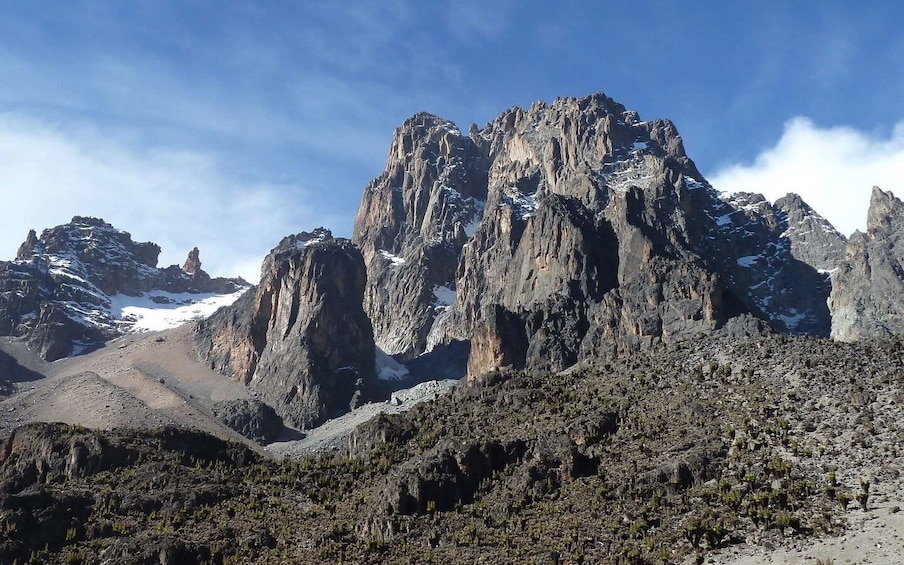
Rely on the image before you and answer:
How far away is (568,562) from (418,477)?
62.9 feet

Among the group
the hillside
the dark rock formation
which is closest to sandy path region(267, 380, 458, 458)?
the dark rock formation

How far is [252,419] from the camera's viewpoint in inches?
7077

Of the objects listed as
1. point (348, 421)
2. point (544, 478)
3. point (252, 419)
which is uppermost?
point (348, 421)

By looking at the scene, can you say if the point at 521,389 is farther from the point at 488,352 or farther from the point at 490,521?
the point at 488,352

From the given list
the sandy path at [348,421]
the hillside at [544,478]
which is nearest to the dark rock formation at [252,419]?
the sandy path at [348,421]

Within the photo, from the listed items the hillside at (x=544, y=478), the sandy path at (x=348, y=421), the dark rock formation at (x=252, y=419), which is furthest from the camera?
the dark rock formation at (x=252, y=419)

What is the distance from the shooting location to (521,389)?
9831 cm

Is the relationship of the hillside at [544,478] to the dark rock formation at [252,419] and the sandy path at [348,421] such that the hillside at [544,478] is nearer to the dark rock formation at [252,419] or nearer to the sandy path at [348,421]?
the sandy path at [348,421]

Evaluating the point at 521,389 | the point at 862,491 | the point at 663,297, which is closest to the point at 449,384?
the point at 663,297

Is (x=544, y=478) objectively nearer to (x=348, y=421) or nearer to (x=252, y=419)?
(x=348, y=421)

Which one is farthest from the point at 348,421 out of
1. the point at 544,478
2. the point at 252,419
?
the point at 544,478

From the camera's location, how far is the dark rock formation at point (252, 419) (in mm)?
176375

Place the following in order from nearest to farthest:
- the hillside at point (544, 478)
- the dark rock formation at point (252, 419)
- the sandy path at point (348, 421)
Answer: the hillside at point (544, 478)
the sandy path at point (348, 421)
the dark rock formation at point (252, 419)

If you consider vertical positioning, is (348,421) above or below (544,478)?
above
